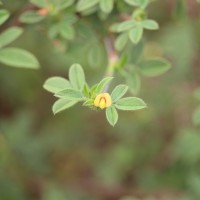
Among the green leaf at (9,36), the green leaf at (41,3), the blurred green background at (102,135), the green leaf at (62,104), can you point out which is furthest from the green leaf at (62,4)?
the blurred green background at (102,135)

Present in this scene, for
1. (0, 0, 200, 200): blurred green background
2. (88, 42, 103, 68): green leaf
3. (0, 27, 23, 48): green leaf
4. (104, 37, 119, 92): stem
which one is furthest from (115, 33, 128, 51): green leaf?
(0, 0, 200, 200): blurred green background

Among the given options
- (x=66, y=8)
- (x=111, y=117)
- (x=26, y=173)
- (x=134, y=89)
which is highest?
(x=66, y=8)

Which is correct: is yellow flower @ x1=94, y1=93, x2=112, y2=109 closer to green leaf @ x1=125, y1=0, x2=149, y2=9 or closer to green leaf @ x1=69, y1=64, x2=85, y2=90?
green leaf @ x1=69, y1=64, x2=85, y2=90

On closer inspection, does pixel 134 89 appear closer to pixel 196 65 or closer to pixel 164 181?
pixel 164 181

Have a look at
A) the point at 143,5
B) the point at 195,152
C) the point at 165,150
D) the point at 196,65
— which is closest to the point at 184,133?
the point at 195,152

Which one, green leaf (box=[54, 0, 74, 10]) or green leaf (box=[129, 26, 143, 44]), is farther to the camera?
green leaf (box=[54, 0, 74, 10])
